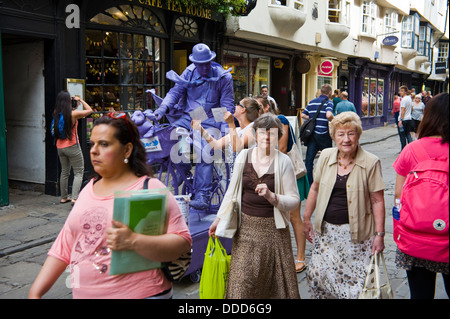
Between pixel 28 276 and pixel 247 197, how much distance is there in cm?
278

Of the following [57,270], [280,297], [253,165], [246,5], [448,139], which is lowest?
[280,297]

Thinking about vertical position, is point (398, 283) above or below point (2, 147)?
below

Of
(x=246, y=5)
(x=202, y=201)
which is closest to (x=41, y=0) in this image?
(x=202, y=201)

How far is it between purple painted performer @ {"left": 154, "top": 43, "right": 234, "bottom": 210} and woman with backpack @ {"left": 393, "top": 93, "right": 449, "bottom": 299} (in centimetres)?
289

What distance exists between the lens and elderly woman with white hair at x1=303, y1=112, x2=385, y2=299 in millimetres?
3547

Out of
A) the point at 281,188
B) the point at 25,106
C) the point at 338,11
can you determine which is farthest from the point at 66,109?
the point at 338,11

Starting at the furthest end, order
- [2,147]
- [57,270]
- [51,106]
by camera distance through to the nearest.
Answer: [51,106], [2,147], [57,270]

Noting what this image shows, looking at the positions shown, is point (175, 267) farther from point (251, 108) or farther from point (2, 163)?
point (2, 163)

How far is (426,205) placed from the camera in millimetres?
2697

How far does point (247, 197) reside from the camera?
365 cm

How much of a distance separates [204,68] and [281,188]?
2585 mm

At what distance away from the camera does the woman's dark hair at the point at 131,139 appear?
2471mm
